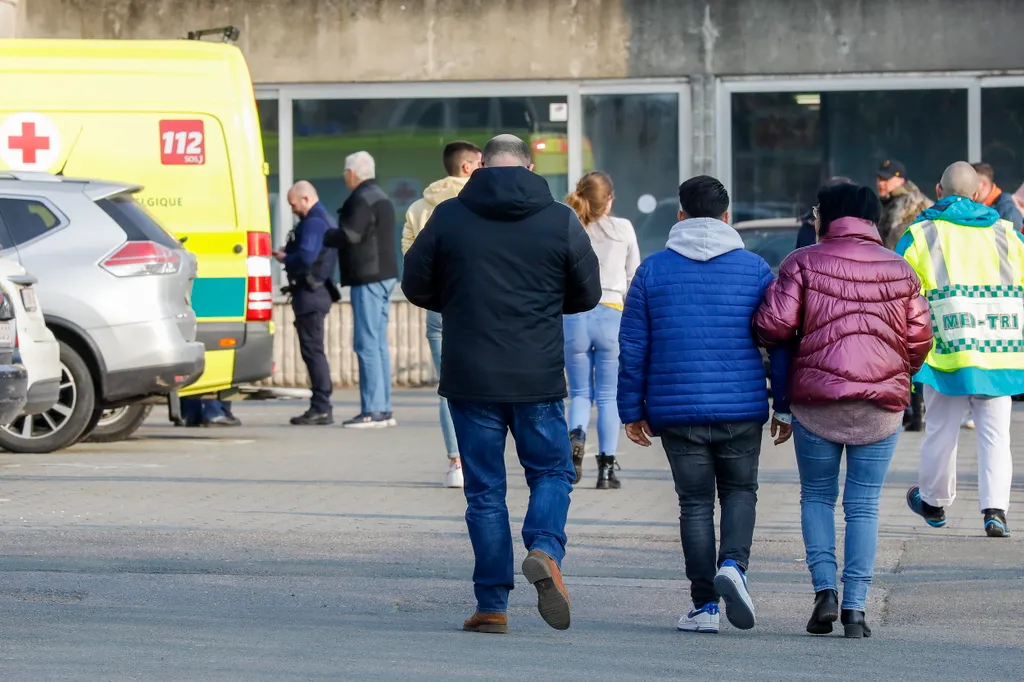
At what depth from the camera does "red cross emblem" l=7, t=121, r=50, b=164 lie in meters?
13.9

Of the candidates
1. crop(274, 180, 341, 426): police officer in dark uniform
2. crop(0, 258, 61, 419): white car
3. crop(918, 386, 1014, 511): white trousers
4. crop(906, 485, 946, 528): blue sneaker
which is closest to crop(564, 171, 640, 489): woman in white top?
crop(906, 485, 946, 528): blue sneaker

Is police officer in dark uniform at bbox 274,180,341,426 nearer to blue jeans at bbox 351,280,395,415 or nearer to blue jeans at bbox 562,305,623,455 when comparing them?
blue jeans at bbox 351,280,395,415

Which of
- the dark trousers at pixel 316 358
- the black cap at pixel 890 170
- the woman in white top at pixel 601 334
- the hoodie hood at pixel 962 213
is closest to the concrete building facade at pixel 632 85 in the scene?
the dark trousers at pixel 316 358

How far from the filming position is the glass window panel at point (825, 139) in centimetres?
1984

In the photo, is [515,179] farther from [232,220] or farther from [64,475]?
[232,220]

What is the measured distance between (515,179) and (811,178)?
13.4 m

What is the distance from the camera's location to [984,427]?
9414mm

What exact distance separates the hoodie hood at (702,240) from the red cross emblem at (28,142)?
7862 mm

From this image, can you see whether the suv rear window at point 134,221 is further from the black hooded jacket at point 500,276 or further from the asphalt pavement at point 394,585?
the black hooded jacket at point 500,276

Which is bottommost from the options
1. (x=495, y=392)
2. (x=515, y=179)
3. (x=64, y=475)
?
(x=64, y=475)

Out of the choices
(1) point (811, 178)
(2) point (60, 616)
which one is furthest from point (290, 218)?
(2) point (60, 616)

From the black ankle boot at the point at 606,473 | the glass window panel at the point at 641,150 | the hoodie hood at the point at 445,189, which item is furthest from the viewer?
the glass window panel at the point at 641,150

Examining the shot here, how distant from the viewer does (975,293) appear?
912 centimetres

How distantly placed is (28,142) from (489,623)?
8.10 meters
